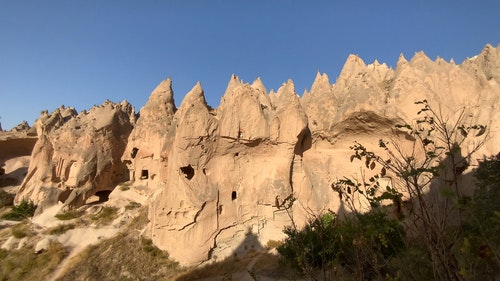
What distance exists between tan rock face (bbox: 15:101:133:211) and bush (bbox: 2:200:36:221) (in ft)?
1.41

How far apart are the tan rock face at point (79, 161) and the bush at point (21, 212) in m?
0.43

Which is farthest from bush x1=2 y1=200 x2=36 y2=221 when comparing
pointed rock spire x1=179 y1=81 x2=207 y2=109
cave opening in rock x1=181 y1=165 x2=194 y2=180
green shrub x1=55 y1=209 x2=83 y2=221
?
pointed rock spire x1=179 y1=81 x2=207 y2=109

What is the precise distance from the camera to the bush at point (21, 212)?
1829 cm

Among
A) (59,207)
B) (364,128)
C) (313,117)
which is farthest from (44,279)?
(364,128)

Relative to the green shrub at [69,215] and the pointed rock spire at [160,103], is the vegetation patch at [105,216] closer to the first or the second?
the green shrub at [69,215]

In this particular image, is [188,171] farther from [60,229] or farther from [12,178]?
[12,178]

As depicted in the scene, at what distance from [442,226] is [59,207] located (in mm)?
17784

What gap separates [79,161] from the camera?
723 inches

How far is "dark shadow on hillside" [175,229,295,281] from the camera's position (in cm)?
1002

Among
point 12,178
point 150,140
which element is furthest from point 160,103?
point 12,178

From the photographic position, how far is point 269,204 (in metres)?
12.1

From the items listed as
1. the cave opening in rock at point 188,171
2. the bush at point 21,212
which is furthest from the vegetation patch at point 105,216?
the bush at point 21,212

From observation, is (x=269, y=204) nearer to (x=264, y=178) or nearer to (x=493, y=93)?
(x=264, y=178)

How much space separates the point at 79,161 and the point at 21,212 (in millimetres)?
4288
